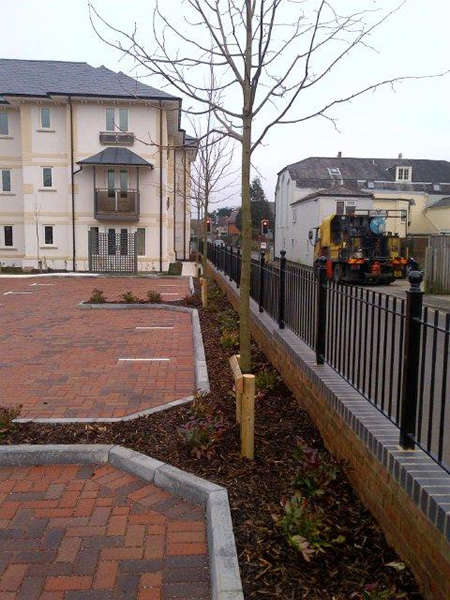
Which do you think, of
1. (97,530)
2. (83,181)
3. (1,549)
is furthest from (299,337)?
(83,181)

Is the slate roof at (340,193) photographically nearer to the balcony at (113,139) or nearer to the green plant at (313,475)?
the balcony at (113,139)

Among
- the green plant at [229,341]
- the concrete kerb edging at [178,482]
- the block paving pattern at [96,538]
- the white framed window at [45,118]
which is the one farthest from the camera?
the white framed window at [45,118]

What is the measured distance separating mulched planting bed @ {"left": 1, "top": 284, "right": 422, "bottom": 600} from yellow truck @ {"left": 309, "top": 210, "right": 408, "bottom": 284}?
55.5 feet

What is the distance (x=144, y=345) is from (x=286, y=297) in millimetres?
3155

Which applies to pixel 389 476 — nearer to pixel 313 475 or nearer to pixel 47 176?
pixel 313 475

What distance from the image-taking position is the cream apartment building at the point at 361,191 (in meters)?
40.5

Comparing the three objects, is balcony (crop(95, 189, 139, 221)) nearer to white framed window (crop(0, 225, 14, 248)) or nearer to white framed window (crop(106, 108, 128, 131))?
white framed window (crop(106, 108, 128, 131))

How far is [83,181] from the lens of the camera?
99.0 ft

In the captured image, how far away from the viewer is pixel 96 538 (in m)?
3.52

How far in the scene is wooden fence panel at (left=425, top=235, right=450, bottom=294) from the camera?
18828 mm

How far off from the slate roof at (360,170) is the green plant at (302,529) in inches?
1763

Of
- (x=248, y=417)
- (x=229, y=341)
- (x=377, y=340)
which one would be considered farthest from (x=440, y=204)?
(x=248, y=417)

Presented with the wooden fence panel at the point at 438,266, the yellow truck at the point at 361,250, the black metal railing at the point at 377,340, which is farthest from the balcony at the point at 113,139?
the black metal railing at the point at 377,340

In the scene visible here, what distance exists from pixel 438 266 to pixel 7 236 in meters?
24.1
